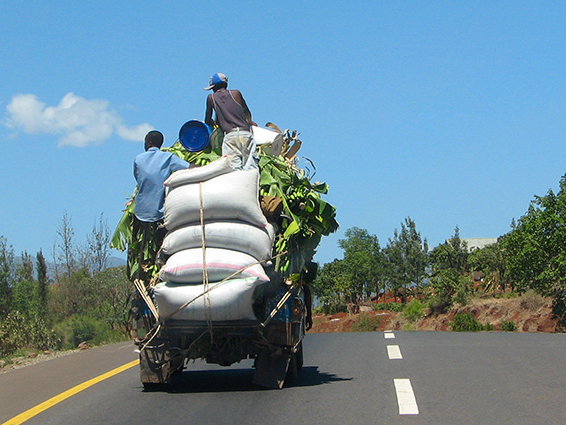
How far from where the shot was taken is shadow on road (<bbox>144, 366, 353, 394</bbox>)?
8539 mm

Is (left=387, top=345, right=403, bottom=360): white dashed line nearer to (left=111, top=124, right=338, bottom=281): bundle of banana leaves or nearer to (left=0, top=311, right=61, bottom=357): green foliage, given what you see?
(left=111, top=124, right=338, bottom=281): bundle of banana leaves

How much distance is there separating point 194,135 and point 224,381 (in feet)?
10.3

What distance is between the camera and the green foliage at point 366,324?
48797mm

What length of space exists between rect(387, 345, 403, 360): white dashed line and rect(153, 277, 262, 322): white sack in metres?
4.03

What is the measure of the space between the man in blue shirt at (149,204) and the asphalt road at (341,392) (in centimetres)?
153

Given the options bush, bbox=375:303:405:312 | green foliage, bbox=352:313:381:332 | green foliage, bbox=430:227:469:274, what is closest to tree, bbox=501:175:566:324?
green foliage, bbox=352:313:381:332

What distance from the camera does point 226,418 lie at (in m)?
6.71

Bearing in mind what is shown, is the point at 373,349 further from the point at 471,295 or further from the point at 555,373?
the point at 471,295

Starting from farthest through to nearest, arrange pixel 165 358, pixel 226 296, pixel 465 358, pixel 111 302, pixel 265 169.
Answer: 1. pixel 111 302
2. pixel 465 358
3. pixel 265 169
4. pixel 165 358
5. pixel 226 296

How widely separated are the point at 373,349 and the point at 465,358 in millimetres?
2001

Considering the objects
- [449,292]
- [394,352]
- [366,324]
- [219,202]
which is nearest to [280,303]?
[219,202]

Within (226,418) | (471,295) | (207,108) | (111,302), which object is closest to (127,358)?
(207,108)

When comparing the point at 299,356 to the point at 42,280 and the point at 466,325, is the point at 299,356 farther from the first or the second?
the point at 42,280

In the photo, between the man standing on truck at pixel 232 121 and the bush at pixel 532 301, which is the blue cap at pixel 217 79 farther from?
the bush at pixel 532 301
